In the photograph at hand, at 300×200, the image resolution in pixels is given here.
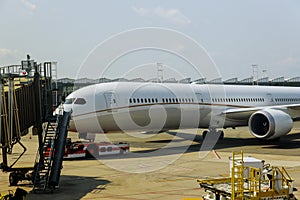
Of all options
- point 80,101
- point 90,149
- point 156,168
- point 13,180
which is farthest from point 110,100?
point 13,180

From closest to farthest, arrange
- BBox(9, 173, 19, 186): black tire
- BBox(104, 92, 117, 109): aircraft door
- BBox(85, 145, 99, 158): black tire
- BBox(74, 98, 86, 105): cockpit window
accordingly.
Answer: BBox(9, 173, 19, 186): black tire
BBox(74, 98, 86, 105): cockpit window
BBox(85, 145, 99, 158): black tire
BBox(104, 92, 117, 109): aircraft door

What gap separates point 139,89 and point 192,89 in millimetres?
5193

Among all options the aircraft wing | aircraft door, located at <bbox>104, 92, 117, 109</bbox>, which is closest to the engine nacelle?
the aircraft wing

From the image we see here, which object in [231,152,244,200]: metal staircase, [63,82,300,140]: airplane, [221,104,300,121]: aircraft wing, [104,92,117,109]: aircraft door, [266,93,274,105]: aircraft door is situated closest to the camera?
[231,152,244,200]: metal staircase

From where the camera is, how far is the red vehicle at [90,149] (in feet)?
80.5

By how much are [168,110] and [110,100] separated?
469 cm

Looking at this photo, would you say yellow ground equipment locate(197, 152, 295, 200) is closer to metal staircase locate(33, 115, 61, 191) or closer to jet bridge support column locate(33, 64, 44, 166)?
metal staircase locate(33, 115, 61, 191)

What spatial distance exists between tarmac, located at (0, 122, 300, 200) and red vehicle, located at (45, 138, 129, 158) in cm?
65

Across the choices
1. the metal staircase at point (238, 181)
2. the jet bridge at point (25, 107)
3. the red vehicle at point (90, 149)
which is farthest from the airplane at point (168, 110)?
the metal staircase at point (238, 181)

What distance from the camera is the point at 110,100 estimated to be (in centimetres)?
2559

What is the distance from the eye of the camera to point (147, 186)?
1664cm

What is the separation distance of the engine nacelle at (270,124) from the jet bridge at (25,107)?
49.0 ft

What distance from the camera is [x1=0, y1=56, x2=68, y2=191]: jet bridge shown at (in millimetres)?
15062

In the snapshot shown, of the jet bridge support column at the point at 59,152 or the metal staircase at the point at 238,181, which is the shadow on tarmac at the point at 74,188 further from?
the metal staircase at the point at 238,181
